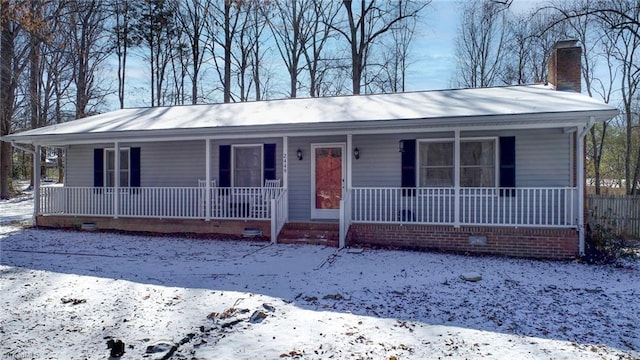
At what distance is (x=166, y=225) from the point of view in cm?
1045

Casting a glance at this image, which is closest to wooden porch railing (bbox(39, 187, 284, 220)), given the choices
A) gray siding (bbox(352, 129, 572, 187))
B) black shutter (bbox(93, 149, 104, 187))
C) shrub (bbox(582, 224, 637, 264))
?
black shutter (bbox(93, 149, 104, 187))

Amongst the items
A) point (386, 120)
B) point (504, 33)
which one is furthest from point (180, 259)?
point (504, 33)

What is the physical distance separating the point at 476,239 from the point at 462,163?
5.95ft

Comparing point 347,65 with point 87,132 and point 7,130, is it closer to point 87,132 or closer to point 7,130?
point 87,132

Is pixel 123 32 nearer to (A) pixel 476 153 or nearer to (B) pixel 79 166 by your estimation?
(B) pixel 79 166

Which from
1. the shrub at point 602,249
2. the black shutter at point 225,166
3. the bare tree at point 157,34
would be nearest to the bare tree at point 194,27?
the bare tree at point 157,34

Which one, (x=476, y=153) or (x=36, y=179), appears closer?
(x=476, y=153)

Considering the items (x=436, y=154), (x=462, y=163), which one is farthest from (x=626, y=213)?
(x=436, y=154)

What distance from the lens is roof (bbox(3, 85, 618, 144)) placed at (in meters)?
7.87

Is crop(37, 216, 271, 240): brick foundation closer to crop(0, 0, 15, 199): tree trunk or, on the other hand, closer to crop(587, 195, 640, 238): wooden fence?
crop(587, 195, 640, 238): wooden fence

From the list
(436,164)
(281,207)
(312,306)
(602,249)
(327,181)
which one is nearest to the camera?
(312,306)

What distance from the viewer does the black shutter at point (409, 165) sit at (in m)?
9.46

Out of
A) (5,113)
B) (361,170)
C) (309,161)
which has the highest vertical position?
(5,113)

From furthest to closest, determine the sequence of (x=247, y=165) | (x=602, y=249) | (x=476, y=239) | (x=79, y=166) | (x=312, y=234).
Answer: (x=79, y=166), (x=247, y=165), (x=312, y=234), (x=476, y=239), (x=602, y=249)
